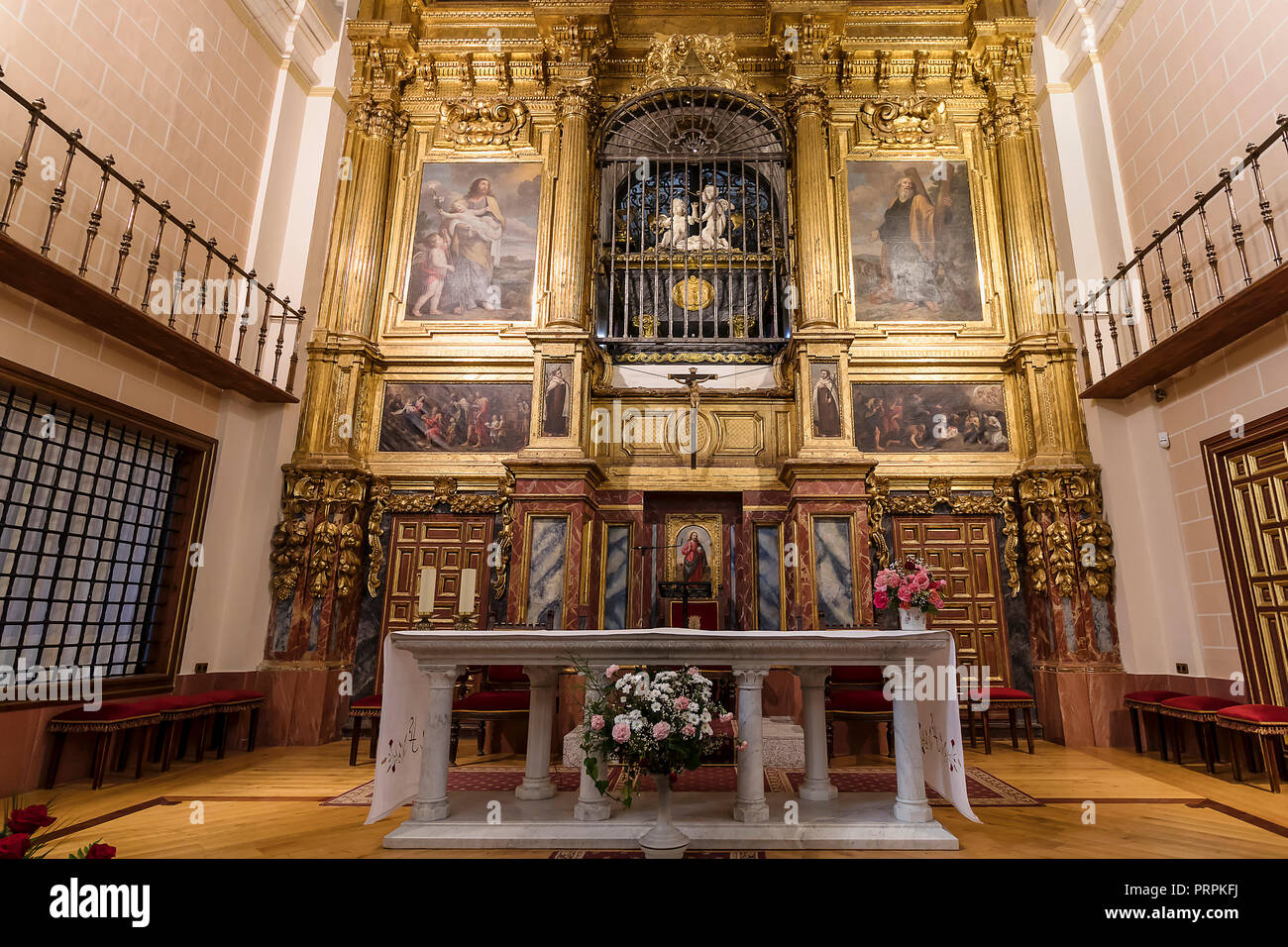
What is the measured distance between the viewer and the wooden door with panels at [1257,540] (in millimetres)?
5902

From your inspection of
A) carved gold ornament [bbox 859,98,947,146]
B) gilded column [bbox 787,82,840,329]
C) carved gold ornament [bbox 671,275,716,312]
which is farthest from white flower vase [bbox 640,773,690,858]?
carved gold ornament [bbox 859,98,947,146]

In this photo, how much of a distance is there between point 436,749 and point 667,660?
157 cm

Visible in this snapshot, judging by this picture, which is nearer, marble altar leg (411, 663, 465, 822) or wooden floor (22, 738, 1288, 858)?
wooden floor (22, 738, 1288, 858)

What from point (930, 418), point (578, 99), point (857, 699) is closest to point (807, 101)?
point (578, 99)

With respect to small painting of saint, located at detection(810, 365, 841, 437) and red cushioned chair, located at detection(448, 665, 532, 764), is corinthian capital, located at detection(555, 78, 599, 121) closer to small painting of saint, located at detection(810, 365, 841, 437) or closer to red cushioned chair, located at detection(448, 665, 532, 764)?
small painting of saint, located at detection(810, 365, 841, 437)

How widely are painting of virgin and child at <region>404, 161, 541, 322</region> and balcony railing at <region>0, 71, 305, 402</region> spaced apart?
1.79 metres

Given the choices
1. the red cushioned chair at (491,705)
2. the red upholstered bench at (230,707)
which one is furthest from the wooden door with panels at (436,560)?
the red cushioned chair at (491,705)

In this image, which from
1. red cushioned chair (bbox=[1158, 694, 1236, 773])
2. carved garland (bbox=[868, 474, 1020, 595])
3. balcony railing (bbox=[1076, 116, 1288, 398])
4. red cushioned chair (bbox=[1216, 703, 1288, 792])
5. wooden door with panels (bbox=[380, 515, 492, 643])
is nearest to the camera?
red cushioned chair (bbox=[1216, 703, 1288, 792])

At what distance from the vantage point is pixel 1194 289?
6.70 metres

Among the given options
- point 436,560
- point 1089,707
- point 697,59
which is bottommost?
point 1089,707

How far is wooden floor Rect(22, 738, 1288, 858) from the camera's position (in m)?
3.86

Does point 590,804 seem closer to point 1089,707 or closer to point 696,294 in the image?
point 1089,707

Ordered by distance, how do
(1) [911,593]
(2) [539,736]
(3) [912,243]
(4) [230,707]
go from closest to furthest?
(1) [911,593] → (2) [539,736] → (4) [230,707] → (3) [912,243]

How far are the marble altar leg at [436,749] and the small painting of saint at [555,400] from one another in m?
4.10
